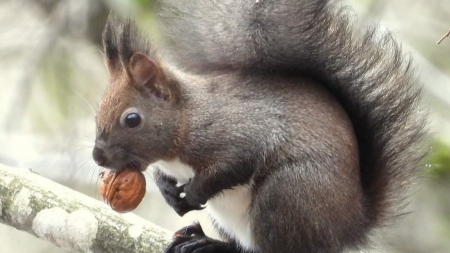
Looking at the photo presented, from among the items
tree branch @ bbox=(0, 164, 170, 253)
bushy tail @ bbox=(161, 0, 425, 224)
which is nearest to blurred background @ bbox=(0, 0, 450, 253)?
tree branch @ bbox=(0, 164, 170, 253)

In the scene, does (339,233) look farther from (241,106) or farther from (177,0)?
(177,0)

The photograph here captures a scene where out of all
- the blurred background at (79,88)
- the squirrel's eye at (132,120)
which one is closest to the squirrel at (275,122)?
the squirrel's eye at (132,120)

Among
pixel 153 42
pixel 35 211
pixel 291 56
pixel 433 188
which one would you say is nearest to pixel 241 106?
pixel 291 56

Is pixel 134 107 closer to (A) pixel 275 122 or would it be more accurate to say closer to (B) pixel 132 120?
(B) pixel 132 120

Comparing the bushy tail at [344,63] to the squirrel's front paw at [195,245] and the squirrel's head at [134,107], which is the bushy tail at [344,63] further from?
the squirrel's front paw at [195,245]

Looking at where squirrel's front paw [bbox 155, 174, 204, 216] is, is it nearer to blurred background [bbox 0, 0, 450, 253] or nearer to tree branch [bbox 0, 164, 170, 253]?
tree branch [bbox 0, 164, 170, 253]

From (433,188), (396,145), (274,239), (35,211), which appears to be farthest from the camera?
(433,188)

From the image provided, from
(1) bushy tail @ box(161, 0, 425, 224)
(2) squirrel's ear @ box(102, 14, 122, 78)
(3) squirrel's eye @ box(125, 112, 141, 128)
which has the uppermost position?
→ (1) bushy tail @ box(161, 0, 425, 224)
